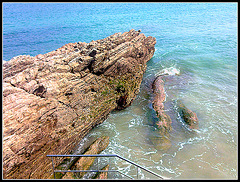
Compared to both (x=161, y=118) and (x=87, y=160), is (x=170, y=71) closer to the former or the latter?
(x=161, y=118)

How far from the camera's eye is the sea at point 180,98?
40.8 ft

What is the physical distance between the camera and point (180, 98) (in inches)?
778

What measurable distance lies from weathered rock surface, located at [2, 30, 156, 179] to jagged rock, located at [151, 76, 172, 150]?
2642 millimetres

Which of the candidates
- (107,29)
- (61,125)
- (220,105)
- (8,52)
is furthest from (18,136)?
(107,29)

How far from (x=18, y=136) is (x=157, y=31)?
4241 centimetres

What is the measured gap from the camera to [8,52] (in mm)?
31109

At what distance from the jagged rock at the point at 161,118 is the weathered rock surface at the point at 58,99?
104 inches

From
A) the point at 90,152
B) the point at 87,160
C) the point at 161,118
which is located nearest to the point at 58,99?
the point at 90,152

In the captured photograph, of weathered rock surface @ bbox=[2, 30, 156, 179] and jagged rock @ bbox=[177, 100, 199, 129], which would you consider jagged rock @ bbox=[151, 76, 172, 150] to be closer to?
jagged rock @ bbox=[177, 100, 199, 129]

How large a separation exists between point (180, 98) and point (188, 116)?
372 cm

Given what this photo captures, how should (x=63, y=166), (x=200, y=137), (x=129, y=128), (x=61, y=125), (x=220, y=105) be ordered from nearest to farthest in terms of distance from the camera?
(x=63, y=166) < (x=61, y=125) < (x=200, y=137) < (x=129, y=128) < (x=220, y=105)

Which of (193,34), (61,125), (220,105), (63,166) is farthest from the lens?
(193,34)

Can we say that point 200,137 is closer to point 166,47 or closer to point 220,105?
point 220,105

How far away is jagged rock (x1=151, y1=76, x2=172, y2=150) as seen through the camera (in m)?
14.0
